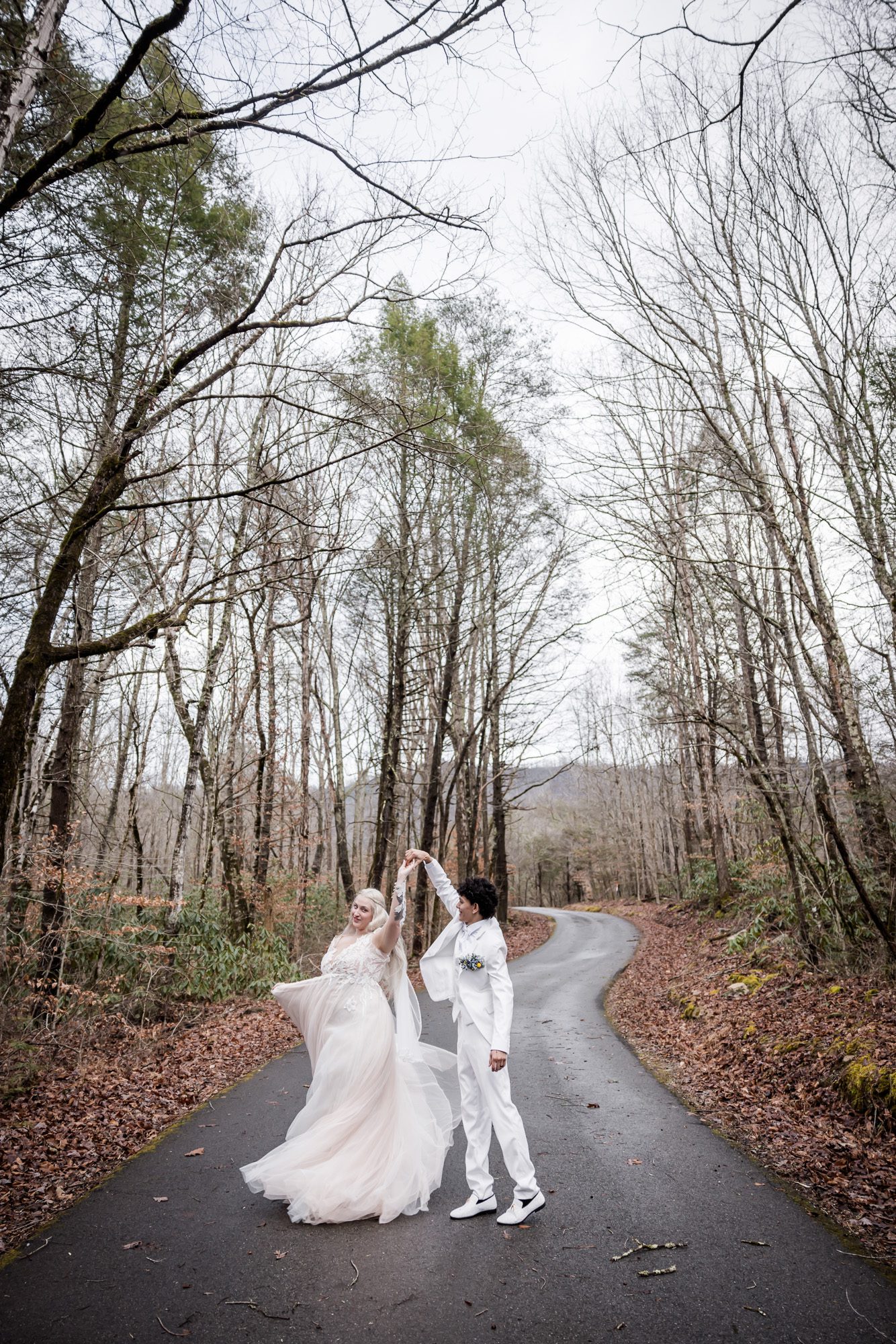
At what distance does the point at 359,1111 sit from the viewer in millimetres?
4355

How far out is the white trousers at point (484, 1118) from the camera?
155 inches

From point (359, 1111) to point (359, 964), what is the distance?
0.88 metres

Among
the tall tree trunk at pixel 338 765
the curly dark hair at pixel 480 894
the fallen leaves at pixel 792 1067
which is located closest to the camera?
the fallen leaves at pixel 792 1067

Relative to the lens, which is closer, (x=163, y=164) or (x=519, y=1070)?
(x=163, y=164)

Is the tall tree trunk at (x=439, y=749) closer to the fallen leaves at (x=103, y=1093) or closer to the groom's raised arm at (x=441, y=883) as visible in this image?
the fallen leaves at (x=103, y=1093)

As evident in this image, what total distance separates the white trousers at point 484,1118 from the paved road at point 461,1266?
0.66 ft

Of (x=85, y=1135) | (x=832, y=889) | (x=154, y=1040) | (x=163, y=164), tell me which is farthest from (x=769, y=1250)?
(x=163, y=164)

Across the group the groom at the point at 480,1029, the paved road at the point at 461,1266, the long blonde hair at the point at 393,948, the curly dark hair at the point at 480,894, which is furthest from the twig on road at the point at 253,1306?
the curly dark hair at the point at 480,894

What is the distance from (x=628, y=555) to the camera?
9.73m

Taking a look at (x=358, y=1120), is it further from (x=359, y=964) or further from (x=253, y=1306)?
(x=253, y=1306)

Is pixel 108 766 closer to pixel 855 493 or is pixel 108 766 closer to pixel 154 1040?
pixel 154 1040

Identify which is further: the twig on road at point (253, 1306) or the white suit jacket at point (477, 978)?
the white suit jacket at point (477, 978)

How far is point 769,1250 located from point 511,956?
17.1 metres

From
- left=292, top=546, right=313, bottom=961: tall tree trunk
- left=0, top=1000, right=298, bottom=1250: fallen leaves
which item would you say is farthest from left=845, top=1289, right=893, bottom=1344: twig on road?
left=292, top=546, right=313, bottom=961: tall tree trunk
